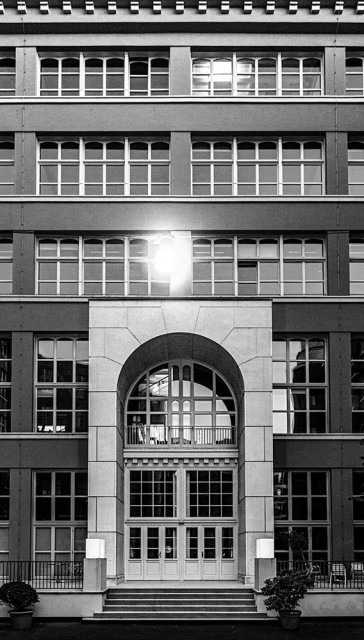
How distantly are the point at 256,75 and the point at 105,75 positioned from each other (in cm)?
600

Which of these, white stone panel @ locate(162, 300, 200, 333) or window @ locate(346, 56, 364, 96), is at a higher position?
window @ locate(346, 56, 364, 96)

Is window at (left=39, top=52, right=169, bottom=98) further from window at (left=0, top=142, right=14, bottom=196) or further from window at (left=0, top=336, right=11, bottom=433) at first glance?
window at (left=0, top=336, right=11, bottom=433)

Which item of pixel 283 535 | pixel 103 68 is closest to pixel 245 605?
pixel 283 535

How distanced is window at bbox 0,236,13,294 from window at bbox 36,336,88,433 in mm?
2420

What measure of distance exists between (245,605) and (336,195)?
1561 centimetres

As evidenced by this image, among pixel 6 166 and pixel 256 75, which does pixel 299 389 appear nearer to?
pixel 256 75

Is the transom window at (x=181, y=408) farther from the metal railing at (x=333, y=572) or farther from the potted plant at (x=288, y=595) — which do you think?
the potted plant at (x=288, y=595)

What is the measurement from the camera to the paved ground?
2695cm

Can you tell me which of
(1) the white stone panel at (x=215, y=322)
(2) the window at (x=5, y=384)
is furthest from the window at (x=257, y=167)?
(2) the window at (x=5, y=384)

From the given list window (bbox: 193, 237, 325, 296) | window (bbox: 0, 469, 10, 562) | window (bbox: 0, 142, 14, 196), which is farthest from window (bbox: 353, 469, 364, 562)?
window (bbox: 0, 142, 14, 196)

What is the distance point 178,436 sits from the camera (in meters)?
35.8

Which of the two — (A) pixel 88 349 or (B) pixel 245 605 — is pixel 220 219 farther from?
(B) pixel 245 605

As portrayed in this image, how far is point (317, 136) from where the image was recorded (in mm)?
37281

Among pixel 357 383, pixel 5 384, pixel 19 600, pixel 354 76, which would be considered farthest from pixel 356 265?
pixel 19 600
